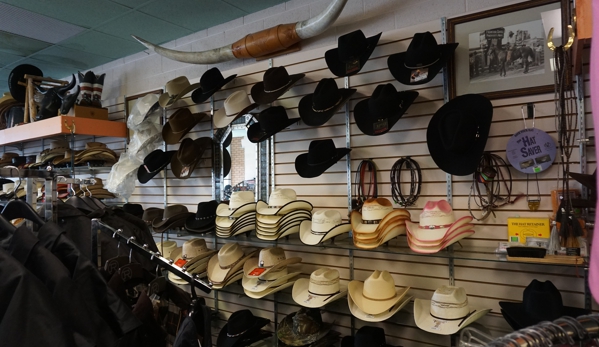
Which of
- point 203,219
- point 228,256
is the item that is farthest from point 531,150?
point 203,219

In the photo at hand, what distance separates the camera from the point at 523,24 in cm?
234

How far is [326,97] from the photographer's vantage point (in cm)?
271

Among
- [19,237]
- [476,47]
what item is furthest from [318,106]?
[19,237]

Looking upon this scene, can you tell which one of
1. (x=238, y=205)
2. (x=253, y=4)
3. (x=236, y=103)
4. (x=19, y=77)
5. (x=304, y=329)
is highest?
(x=253, y=4)

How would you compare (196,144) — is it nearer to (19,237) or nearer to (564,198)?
(19,237)

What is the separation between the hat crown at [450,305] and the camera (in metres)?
2.15

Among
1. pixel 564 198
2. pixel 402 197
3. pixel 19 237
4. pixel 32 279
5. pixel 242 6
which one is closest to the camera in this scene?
pixel 32 279

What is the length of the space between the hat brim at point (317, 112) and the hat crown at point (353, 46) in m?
0.25

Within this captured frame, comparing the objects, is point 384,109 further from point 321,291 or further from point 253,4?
point 253,4

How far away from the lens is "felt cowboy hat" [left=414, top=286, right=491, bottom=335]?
6.98 ft

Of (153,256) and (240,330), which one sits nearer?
(153,256)

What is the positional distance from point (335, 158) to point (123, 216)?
4.82ft

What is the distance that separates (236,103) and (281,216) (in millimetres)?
1027

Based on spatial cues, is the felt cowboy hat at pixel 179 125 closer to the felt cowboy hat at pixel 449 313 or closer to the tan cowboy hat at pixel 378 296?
the tan cowboy hat at pixel 378 296
